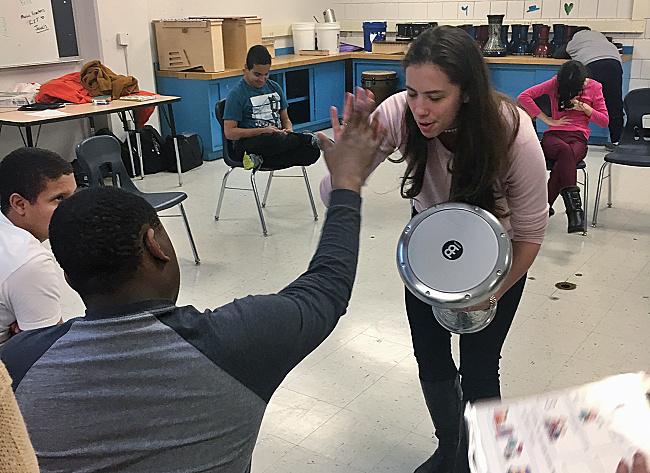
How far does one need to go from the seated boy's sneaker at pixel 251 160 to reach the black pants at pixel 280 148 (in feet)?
0.11

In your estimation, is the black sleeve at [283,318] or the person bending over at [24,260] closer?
the black sleeve at [283,318]

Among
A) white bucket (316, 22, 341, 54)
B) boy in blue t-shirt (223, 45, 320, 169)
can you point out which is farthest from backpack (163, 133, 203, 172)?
white bucket (316, 22, 341, 54)

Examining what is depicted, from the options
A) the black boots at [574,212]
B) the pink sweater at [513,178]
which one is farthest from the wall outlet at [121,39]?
the pink sweater at [513,178]

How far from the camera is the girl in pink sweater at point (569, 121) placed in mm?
4227

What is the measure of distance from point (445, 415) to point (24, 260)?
4.02 feet

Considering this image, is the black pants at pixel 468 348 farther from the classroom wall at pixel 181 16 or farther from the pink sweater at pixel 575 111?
the classroom wall at pixel 181 16

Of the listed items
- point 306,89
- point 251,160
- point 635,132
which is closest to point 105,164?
point 251,160

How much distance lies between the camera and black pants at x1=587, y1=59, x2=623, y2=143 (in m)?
6.02

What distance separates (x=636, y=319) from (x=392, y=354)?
1185mm

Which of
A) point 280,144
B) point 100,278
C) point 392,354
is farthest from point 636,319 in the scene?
point 100,278

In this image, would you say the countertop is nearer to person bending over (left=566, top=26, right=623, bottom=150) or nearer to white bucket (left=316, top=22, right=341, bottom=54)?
white bucket (left=316, top=22, right=341, bottom=54)

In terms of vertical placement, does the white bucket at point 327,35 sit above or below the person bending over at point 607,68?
above

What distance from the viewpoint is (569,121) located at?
4.39 m

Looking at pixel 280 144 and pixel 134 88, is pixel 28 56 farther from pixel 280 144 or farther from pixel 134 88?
pixel 280 144
